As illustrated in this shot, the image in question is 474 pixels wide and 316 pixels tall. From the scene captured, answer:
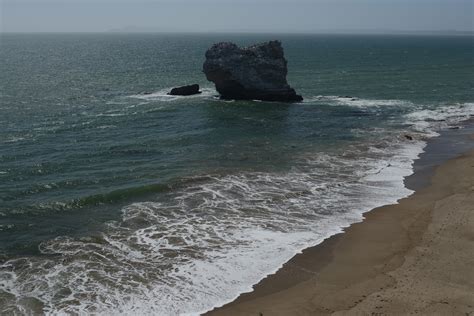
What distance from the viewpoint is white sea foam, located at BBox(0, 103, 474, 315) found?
20.9 meters

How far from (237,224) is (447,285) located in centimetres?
1195

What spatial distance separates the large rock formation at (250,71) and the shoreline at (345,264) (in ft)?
116

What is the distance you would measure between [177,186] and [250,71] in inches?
1420

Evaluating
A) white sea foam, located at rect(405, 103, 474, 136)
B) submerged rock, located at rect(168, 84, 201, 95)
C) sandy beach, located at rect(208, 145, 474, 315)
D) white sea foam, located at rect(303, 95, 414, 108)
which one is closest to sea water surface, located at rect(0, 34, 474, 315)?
white sea foam, located at rect(405, 103, 474, 136)

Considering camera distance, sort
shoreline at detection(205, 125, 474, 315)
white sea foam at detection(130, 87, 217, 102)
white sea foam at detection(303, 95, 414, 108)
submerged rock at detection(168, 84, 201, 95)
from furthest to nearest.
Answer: submerged rock at detection(168, 84, 201, 95), white sea foam at detection(130, 87, 217, 102), white sea foam at detection(303, 95, 414, 108), shoreline at detection(205, 125, 474, 315)

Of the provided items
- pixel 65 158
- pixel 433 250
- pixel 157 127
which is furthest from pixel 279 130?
pixel 433 250

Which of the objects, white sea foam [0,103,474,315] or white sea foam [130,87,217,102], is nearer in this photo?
white sea foam [0,103,474,315]

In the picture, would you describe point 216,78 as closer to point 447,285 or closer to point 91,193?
point 91,193

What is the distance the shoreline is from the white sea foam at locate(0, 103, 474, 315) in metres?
0.69

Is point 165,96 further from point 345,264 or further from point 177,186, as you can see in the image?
point 345,264

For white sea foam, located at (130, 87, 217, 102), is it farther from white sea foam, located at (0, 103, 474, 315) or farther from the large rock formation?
white sea foam, located at (0, 103, 474, 315)

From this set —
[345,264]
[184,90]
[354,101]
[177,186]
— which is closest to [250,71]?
[184,90]

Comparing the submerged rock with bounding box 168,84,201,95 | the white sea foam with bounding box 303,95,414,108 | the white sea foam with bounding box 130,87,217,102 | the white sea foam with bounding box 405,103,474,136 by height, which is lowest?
the white sea foam with bounding box 405,103,474,136

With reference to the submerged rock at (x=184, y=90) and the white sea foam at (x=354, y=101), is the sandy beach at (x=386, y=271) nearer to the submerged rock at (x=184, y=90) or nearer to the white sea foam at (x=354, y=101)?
the white sea foam at (x=354, y=101)
